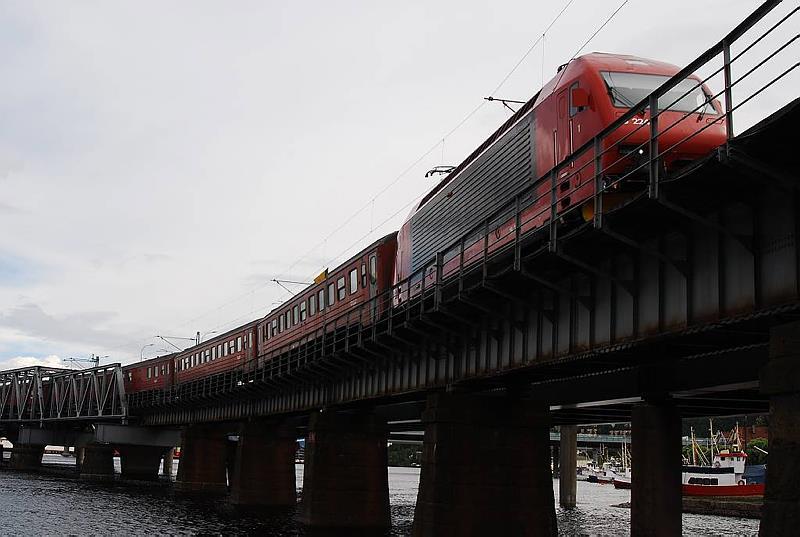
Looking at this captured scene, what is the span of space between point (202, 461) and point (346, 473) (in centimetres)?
3202

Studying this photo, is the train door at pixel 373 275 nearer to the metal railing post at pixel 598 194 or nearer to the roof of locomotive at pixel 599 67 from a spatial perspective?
the roof of locomotive at pixel 599 67

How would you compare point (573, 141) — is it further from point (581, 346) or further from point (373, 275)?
point (373, 275)

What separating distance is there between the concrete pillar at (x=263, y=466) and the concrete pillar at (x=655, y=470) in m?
27.1

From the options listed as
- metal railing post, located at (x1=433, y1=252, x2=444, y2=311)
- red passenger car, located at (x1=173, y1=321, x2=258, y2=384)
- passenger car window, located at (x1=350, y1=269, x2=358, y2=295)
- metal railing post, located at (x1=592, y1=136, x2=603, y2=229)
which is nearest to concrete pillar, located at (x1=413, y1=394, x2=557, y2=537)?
metal railing post, located at (x1=433, y1=252, x2=444, y2=311)

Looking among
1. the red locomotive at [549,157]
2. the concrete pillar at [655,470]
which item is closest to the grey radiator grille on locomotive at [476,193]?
the red locomotive at [549,157]

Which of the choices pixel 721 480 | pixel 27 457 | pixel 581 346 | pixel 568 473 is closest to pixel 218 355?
pixel 568 473

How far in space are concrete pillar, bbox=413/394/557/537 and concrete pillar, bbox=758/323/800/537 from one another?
12418 millimetres

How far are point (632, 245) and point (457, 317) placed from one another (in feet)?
26.9

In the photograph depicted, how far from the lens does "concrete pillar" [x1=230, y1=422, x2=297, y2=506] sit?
49969 mm

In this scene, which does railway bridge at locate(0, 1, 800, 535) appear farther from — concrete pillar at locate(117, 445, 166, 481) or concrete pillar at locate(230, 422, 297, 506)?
concrete pillar at locate(117, 445, 166, 481)

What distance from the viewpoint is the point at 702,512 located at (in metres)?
61.2

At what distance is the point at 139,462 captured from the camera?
8856 centimetres

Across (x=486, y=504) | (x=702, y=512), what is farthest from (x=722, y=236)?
(x=702, y=512)

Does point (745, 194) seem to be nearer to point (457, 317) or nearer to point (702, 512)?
point (457, 317)
